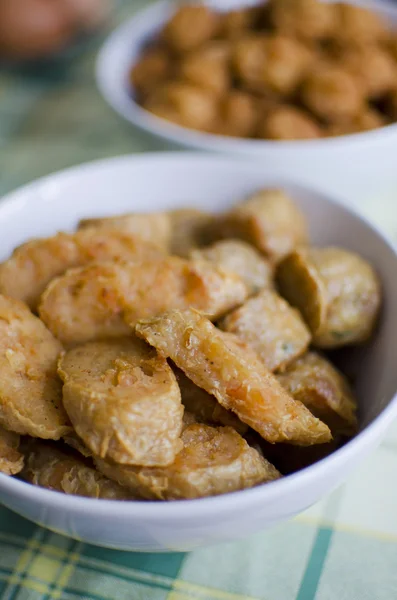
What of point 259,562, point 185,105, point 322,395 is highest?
point 185,105

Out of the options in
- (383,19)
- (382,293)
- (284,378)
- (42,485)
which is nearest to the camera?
(42,485)

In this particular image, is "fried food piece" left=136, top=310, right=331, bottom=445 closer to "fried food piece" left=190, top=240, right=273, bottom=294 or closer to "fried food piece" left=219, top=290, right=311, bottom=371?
"fried food piece" left=219, top=290, right=311, bottom=371

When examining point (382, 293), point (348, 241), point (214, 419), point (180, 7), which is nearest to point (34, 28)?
point (180, 7)

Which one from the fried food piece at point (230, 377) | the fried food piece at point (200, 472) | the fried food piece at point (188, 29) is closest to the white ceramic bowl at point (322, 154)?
the fried food piece at point (188, 29)

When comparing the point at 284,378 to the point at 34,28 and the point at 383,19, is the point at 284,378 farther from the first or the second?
the point at 34,28

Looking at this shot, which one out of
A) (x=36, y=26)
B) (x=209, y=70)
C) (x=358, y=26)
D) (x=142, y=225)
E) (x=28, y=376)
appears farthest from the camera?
(x=36, y=26)

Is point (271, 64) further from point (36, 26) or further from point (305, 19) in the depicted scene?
point (36, 26)

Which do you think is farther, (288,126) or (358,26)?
(358,26)

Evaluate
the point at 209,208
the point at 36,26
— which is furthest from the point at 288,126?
the point at 36,26
